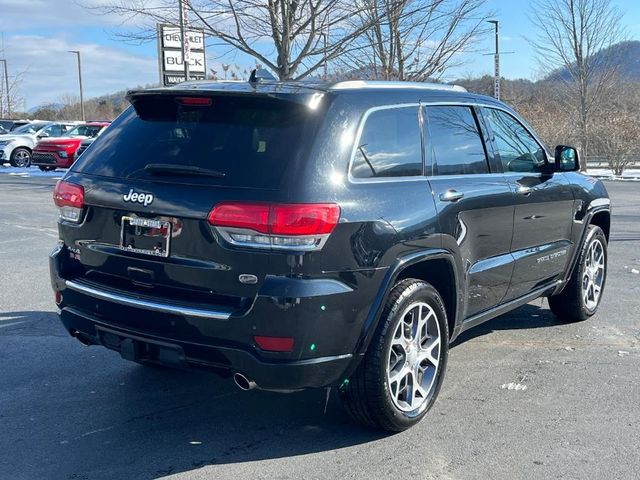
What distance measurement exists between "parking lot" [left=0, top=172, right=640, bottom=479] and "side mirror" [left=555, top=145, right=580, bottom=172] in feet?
4.45

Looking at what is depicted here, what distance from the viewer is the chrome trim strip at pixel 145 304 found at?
341 cm

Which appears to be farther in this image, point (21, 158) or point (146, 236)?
point (21, 158)

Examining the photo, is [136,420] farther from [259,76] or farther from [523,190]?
[523,190]

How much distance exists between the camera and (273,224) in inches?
129

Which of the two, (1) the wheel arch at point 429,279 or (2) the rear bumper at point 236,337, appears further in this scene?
(1) the wheel arch at point 429,279

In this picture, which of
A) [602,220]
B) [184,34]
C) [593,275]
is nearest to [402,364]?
[593,275]

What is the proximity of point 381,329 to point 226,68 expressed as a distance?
16295 millimetres

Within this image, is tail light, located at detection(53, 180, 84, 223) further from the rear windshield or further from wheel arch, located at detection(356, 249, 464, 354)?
wheel arch, located at detection(356, 249, 464, 354)

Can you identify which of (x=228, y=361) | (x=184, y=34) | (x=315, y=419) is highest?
(x=184, y=34)

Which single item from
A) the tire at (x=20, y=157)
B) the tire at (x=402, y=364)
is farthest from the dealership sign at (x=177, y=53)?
the tire at (x=402, y=364)

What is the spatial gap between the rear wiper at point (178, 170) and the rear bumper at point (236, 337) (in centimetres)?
64

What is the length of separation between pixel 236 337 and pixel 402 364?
1.06 m

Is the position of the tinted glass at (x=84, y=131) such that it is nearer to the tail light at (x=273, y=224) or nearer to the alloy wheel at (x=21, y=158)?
the alloy wheel at (x=21, y=158)

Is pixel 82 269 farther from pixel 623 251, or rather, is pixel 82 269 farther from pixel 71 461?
pixel 623 251
